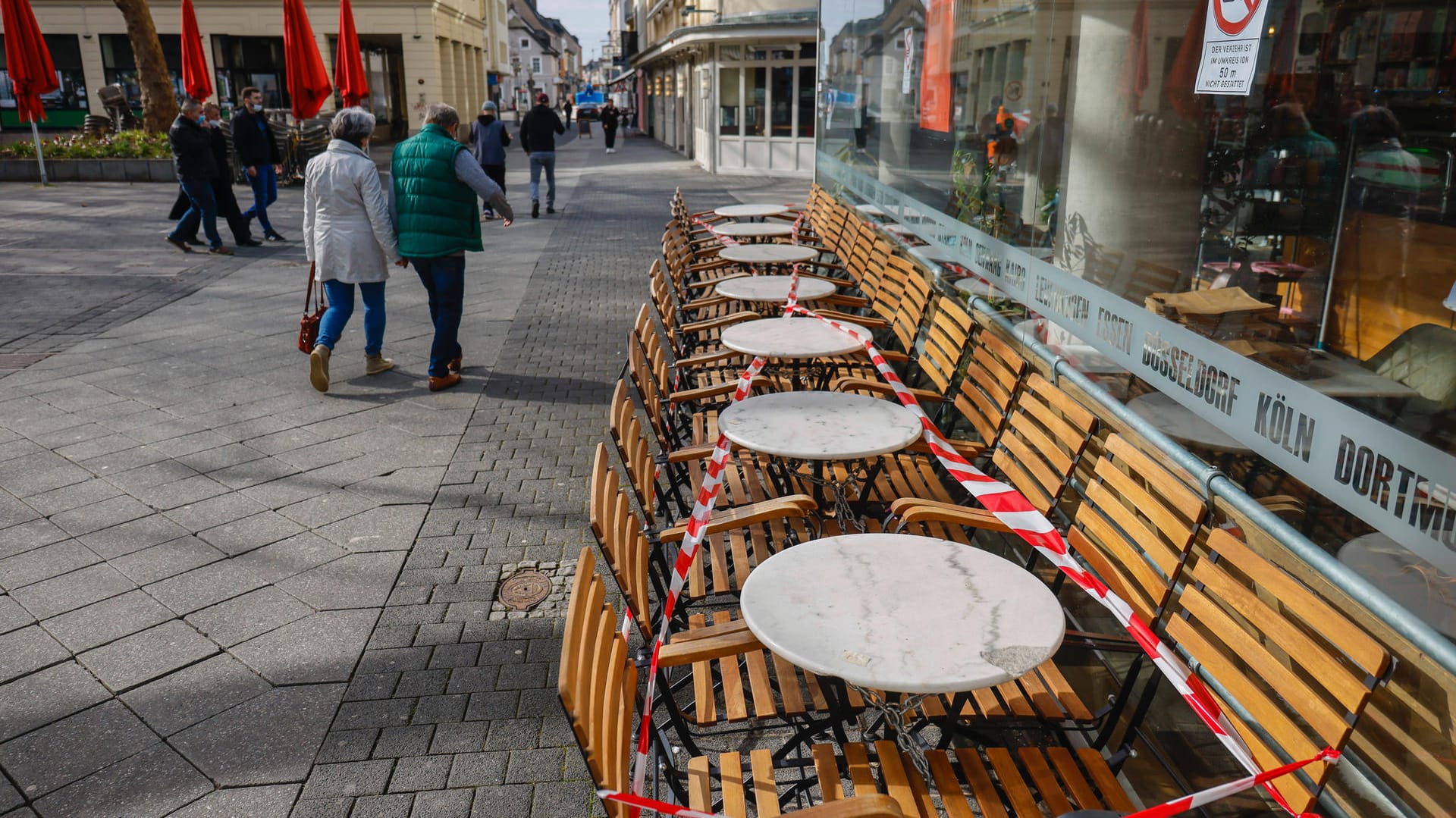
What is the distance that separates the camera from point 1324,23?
2674 mm

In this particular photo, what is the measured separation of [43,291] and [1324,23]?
1131cm

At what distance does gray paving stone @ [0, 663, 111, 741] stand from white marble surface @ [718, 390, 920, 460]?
2311 mm

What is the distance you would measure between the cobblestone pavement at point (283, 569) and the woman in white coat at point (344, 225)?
1.71ft

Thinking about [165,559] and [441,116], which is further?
[441,116]

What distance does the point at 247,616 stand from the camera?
3955 mm

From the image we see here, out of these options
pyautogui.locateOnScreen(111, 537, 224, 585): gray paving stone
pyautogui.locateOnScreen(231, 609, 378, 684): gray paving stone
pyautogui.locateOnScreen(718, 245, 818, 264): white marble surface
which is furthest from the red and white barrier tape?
pyautogui.locateOnScreen(111, 537, 224, 585): gray paving stone

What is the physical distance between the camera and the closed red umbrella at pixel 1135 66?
3672mm

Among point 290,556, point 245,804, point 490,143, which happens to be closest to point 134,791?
point 245,804

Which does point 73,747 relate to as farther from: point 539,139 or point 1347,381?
point 539,139

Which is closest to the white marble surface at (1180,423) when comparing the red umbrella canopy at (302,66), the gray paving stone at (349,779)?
the gray paving stone at (349,779)

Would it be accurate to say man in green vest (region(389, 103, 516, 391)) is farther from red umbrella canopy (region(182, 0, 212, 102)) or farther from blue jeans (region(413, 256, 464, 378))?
red umbrella canopy (region(182, 0, 212, 102))

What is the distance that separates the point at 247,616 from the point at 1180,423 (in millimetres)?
3419

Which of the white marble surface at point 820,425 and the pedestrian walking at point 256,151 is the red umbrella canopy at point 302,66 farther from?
the white marble surface at point 820,425

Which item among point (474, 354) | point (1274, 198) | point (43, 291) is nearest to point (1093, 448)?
point (1274, 198)
